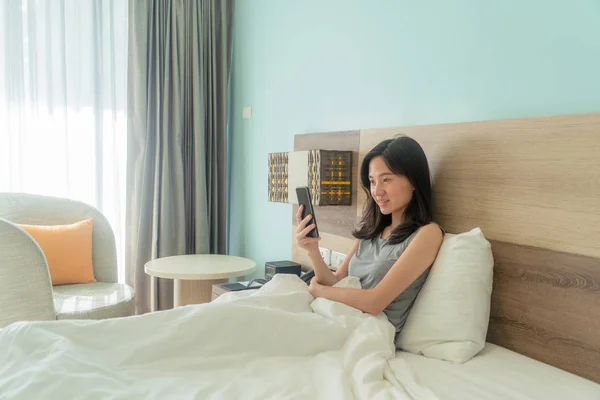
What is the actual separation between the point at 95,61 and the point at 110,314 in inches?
65.0

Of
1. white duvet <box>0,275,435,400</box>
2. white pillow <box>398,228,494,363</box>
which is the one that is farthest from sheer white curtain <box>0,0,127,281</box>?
white pillow <box>398,228,494,363</box>

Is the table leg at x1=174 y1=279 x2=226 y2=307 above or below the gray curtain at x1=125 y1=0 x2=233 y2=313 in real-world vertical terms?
below

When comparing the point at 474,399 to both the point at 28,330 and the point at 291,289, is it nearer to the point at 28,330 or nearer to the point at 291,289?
the point at 291,289

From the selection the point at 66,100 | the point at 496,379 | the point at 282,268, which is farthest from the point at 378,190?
the point at 66,100

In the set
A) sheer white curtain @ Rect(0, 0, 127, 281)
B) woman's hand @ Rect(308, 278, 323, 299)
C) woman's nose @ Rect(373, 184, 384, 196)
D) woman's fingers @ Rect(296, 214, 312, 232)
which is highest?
sheer white curtain @ Rect(0, 0, 127, 281)

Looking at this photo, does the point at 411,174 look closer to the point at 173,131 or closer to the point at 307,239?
the point at 307,239

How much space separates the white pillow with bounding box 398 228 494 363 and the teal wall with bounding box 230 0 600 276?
453 millimetres

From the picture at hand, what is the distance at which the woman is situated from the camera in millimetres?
1549

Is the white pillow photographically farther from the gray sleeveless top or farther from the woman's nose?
the woman's nose

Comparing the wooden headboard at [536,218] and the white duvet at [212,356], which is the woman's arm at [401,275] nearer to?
the white duvet at [212,356]

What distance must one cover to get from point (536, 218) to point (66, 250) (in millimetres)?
2293

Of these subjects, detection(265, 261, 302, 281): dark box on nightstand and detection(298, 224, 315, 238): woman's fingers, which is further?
detection(265, 261, 302, 281): dark box on nightstand

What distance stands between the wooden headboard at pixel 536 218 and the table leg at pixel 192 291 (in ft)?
4.79

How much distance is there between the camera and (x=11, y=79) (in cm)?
284
